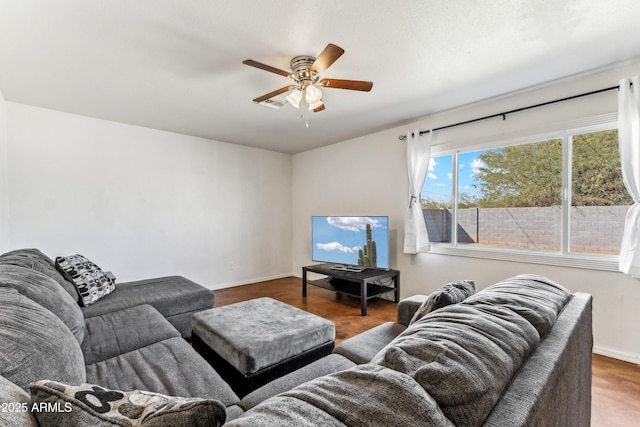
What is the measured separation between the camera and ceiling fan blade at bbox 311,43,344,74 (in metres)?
1.67

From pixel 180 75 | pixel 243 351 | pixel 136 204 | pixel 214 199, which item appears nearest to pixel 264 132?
pixel 214 199

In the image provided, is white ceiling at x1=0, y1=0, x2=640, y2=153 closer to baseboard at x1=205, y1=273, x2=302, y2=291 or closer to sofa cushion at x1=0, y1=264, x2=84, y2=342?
sofa cushion at x1=0, y1=264, x2=84, y2=342

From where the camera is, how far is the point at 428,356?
2.29ft

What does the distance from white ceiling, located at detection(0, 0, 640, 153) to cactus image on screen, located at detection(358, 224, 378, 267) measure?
165cm

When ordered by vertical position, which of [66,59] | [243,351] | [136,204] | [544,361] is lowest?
[243,351]

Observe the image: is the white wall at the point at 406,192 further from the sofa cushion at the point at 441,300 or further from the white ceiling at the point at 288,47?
the sofa cushion at the point at 441,300

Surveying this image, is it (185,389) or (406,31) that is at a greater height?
(406,31)

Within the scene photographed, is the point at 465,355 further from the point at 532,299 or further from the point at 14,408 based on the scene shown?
the point at 14,408

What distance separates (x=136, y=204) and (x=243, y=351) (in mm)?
3137

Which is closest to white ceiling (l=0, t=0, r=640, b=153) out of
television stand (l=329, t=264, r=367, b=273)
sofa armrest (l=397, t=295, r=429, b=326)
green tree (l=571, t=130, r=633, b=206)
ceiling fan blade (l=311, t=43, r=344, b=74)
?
ceiling fan blade (l=311, t=43, r=344, b=74)

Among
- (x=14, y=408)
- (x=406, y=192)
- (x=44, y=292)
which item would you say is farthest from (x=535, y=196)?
(x=44, y=292)

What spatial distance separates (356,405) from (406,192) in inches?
133

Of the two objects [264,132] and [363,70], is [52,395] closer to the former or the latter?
[363,70]

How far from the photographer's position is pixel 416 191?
11.4ft
